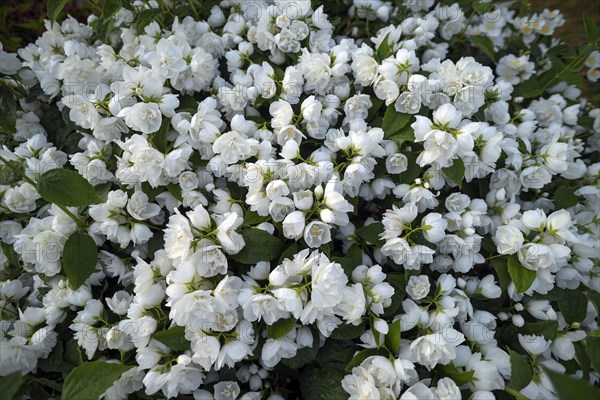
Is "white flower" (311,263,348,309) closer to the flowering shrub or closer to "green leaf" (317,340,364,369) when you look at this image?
the flowering shrub


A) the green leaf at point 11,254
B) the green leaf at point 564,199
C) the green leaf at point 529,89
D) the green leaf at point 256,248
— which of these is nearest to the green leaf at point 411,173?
the green leaf at point 256,248

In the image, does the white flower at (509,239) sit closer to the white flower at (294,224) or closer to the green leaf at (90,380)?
the white flower at (294,224)

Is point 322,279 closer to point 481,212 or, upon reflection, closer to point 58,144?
point 481,212

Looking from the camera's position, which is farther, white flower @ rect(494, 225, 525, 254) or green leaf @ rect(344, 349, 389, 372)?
white flower @ rect(494, 225, 525, 254)

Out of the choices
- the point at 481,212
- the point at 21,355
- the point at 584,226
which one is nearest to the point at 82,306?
the point at 21,355

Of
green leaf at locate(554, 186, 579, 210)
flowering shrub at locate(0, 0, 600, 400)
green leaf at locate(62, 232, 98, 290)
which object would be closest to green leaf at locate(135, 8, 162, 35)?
flowering shrub at locate(0, 0, 600, 400)

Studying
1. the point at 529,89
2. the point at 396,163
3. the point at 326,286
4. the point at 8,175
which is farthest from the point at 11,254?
the point at 529,89
